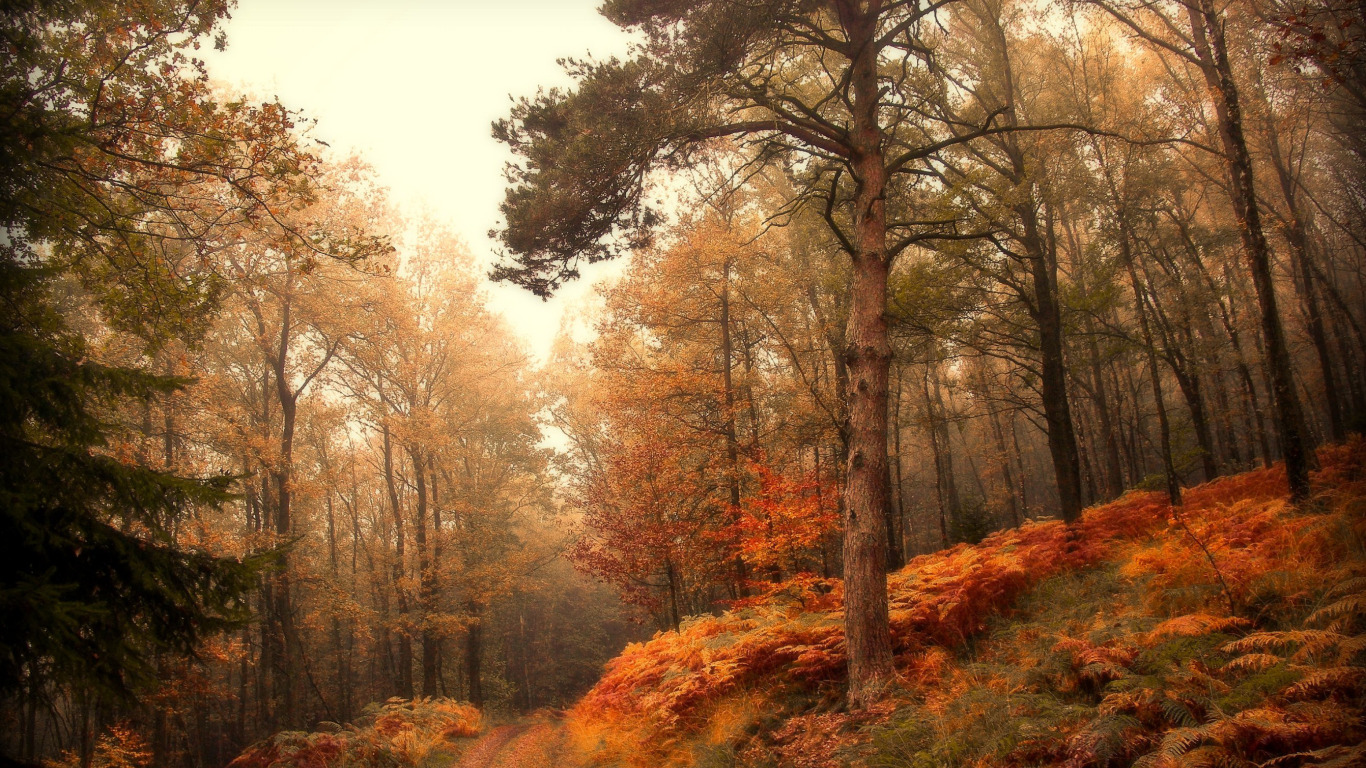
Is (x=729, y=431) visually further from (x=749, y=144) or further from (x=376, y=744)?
(x=376, y=744)

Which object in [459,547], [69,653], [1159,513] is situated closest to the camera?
[69,653]

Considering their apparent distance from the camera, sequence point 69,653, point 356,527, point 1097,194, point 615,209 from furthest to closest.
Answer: point 356,527 < point 1097,194 < point 615,209 < point 69,653

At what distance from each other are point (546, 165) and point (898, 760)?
7220 mm

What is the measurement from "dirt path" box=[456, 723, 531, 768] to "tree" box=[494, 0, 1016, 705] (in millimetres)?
8286

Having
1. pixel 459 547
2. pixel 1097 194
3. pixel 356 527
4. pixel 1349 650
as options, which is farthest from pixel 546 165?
pixel 356 527

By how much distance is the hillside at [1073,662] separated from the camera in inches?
134

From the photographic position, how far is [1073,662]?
450 centimetres

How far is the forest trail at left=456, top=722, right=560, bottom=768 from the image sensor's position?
1045cm

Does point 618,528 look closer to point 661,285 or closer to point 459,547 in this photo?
point 661,285

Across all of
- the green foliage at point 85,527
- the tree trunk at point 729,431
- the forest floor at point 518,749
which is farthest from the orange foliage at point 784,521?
the green foliage at point 85,527

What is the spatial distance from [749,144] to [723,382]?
355 inches

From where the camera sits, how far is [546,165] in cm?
751

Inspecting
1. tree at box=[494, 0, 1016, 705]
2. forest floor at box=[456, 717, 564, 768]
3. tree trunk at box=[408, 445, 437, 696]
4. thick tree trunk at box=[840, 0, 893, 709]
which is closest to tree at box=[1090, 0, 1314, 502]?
thick tree trunk at box=[840, 0, 893, 709]

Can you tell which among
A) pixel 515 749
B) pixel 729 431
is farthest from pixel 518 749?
pixel 729 431
